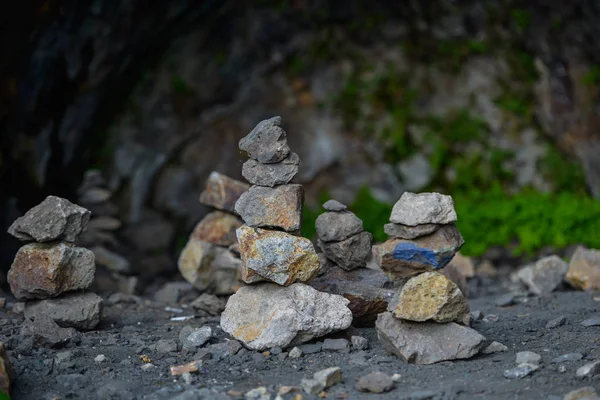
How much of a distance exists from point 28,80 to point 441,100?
25.0 ft

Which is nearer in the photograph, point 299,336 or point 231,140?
point 299,336

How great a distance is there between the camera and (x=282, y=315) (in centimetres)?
634

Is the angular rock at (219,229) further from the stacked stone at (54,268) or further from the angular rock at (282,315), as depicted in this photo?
the angular rock at (282,315)

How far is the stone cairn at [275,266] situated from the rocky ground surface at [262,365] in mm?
183

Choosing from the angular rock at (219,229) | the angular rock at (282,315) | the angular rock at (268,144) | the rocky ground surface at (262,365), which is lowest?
the rocky ground surface at (262,365)

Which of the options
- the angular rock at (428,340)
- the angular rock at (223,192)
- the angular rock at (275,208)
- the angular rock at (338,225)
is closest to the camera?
the angular rock at (428,340)

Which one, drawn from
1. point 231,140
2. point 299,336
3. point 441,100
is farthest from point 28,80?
point 441,100

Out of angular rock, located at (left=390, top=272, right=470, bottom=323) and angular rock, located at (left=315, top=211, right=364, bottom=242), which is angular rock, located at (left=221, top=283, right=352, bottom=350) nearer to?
angular rock, located at (left=390, top=272, right=470, bottom=323)

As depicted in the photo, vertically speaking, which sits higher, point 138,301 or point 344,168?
point 344,168

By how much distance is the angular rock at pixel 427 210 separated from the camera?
6441mm

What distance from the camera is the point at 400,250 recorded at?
6496mm

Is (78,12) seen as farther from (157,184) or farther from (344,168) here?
(344,168)

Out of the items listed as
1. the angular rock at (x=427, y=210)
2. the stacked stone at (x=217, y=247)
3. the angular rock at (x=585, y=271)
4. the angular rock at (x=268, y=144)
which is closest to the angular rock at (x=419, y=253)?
the angular rock at (x=427, y=210)

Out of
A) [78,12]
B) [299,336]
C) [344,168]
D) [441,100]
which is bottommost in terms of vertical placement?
[299,336]
